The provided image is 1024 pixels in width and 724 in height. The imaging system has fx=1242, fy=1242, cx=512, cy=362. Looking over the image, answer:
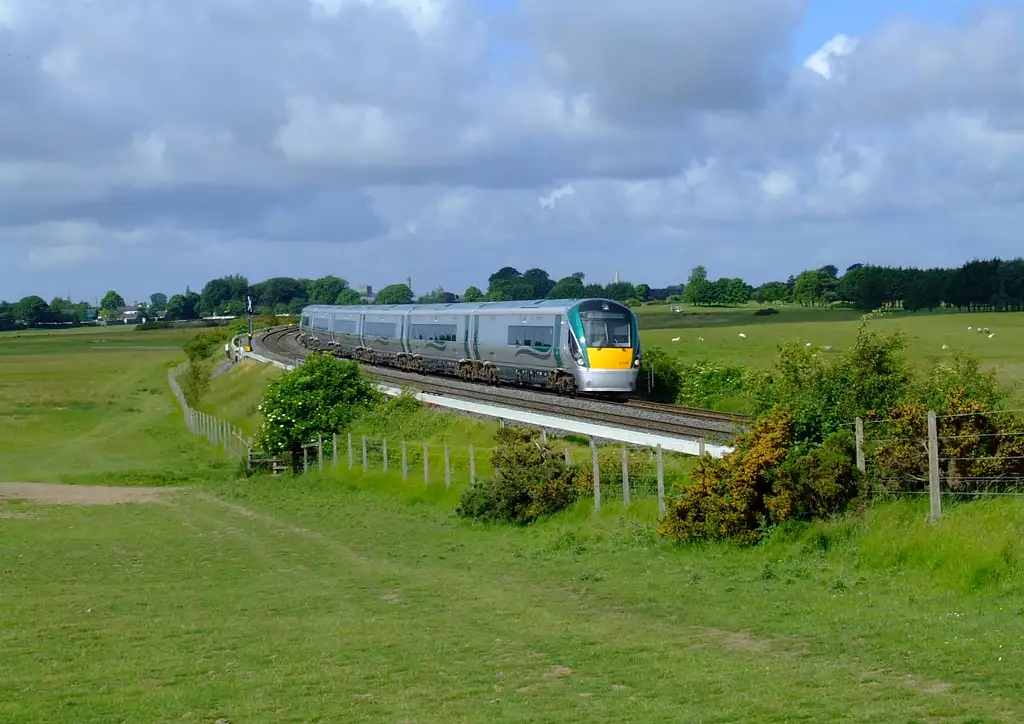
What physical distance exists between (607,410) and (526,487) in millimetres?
14550

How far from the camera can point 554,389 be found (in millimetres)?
44031

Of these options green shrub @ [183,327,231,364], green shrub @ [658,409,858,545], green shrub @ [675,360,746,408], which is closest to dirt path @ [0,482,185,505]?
green shrub @ [675,360,746,408]

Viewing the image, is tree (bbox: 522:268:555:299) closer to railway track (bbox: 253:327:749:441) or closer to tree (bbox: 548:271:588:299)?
tree (bbox: 548:271:588:299)

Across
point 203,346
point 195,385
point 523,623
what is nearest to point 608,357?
point 523,623

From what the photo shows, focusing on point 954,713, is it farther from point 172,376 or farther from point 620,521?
point 172,376

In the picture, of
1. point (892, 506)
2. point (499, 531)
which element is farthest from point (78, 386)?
point (892, 506)

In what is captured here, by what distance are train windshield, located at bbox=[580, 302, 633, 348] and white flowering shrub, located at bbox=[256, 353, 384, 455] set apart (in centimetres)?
843

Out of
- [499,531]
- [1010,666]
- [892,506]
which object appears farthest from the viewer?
[499,531]

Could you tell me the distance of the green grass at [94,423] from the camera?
1923 inches

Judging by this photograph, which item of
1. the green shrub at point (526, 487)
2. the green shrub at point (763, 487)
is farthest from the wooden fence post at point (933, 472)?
the green shrub at point (526, 487)

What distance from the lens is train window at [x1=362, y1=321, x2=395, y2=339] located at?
211ft

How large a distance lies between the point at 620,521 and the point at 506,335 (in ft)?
89.6

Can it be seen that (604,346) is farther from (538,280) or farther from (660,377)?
(538,280)

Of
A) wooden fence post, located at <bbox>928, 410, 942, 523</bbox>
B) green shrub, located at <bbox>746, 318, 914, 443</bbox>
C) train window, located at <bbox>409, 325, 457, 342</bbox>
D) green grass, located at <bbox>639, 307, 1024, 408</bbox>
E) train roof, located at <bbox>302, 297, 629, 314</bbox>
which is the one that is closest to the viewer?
wooden fence post, located at <bbox>928, 410, 942, 523</bbox>
